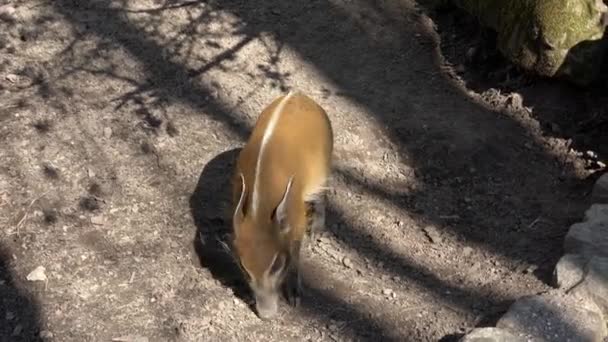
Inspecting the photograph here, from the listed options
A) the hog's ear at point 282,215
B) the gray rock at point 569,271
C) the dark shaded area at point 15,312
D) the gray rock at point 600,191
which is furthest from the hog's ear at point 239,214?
the gray rock at point 600,191

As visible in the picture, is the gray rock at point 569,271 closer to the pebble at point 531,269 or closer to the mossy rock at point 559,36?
the pebble at point 531,269

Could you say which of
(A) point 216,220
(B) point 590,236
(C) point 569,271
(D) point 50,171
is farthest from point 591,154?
(D) point 50,171

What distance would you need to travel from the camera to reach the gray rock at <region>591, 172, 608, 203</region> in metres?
4.89

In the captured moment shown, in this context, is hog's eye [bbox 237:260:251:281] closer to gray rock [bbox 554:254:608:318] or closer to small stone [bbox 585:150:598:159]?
gray rock [bbox 554:254:608:318]

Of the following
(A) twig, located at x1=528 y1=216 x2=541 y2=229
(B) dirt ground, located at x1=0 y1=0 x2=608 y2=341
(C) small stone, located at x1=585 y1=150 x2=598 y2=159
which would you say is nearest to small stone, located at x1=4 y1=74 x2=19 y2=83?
(B) dirt ground, located at x1=0 y1=0 x2=608 y2=341

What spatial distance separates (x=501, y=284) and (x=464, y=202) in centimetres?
67

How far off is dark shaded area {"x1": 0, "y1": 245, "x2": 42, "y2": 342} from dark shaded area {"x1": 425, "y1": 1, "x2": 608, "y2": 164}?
303 centimetres

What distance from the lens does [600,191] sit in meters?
4.91

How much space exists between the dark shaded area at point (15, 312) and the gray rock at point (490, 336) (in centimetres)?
195

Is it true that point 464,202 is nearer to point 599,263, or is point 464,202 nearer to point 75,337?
point 599,263

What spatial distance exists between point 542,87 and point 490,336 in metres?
2.12

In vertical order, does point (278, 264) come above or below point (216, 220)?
above

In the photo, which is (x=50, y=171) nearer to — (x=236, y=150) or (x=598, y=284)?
(x=236, y=150)

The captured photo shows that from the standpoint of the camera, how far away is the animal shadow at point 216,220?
467cm
